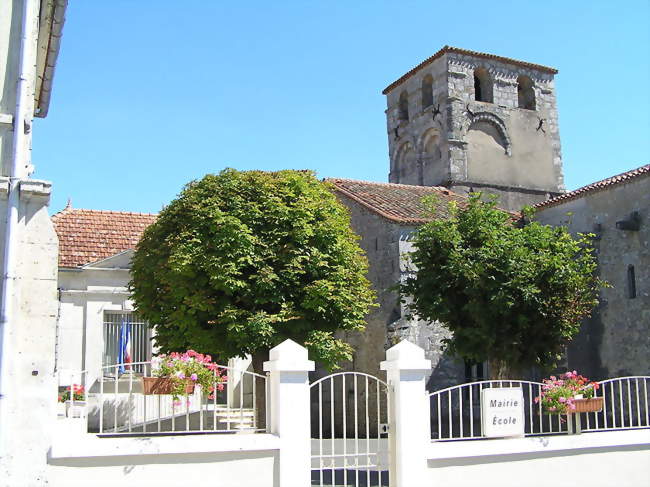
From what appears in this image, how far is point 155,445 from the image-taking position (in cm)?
852

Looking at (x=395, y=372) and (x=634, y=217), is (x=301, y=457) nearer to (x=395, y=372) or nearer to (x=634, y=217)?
(x=395, y=372)

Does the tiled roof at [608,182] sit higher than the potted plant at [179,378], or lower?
higher

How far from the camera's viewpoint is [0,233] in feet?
28.1

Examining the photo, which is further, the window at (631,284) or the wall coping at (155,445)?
the window at (631,284)

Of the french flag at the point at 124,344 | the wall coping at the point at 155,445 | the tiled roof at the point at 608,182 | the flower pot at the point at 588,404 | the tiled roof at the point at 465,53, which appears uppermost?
the tiled roof at the point at 465,53

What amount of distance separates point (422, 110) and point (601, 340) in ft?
55.5

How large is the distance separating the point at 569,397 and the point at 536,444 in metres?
0.84

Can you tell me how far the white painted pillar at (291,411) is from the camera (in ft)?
29.7

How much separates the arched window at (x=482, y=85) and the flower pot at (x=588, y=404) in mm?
25895

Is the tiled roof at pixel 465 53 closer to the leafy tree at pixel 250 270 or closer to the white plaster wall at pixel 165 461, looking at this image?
the leafy tree at pixel 250 270

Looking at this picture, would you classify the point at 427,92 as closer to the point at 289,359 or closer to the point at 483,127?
the point at 483,127

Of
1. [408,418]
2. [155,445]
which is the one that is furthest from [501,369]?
[155,445]

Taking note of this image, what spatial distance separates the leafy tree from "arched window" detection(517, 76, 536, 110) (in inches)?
820

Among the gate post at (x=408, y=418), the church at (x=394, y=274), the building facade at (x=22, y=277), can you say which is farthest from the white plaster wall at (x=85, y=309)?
the gate post at (x=408, y=418)
